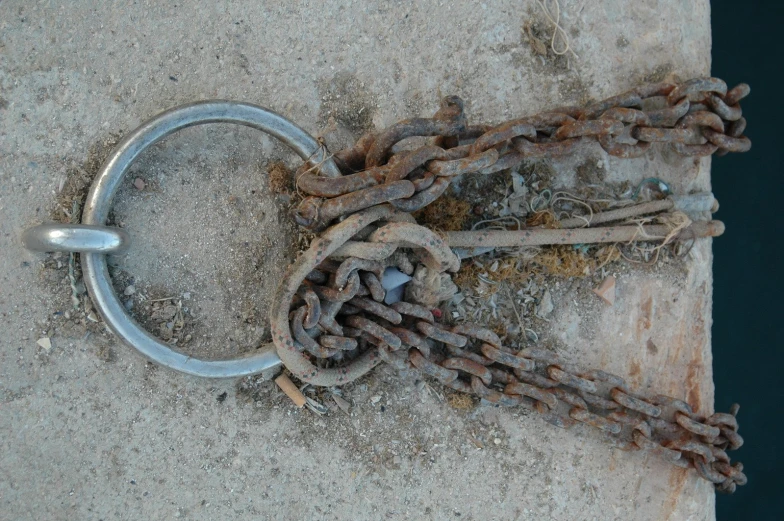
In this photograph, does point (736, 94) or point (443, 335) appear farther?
point (736, 94)

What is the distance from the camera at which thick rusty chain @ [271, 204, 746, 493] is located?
2023 mm

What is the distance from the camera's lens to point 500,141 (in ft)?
6.68

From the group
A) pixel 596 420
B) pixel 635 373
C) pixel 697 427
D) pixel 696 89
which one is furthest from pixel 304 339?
pixel 696 89

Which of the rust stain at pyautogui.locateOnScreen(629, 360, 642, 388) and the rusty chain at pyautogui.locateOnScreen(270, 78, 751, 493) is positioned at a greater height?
the rusty chain at pyautogui.locateOnScreen(270, 78, 751, 493)

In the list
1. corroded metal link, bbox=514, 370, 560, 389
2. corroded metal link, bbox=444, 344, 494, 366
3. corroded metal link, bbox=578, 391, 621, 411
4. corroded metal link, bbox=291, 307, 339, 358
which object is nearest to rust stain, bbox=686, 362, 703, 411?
corroded metal link, bbox=578, 391, 621, 411

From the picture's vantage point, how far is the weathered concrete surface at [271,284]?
2229 millimetres

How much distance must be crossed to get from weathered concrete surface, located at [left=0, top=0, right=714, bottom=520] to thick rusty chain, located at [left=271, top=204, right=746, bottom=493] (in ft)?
0.48

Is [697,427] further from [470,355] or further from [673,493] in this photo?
[470,355]

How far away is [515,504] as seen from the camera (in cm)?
255

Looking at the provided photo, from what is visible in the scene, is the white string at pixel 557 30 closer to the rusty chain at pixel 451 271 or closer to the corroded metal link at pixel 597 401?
the rusty chain at pixel 451 271

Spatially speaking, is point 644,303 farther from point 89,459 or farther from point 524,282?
point 89,459

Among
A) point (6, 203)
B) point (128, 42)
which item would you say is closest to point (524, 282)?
point (128, 42)

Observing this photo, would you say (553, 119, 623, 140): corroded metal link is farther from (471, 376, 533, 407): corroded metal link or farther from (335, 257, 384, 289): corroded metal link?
(471, 376, 533, 407): corroded metal link

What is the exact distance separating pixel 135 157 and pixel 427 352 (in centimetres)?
124
